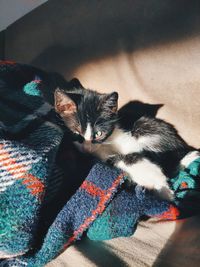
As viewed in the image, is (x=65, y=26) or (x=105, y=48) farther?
(x=65, y=26)

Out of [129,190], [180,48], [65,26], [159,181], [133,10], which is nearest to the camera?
[129,190]

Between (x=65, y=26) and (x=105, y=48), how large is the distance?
0.88ft

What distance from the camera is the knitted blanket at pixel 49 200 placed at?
938mm

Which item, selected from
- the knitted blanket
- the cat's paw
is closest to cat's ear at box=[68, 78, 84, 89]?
the knitted blanket

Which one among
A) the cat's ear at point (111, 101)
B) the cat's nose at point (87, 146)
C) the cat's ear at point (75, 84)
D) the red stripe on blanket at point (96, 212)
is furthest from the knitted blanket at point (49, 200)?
the cat's ear at point (75, 84)

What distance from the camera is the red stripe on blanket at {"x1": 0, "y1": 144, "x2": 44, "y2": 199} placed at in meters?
0.99

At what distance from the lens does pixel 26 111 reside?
137cm

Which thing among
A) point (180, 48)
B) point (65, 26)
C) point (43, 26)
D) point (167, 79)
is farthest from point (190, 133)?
point (43, 26)

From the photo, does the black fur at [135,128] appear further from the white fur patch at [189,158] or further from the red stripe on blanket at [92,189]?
the red stripe on blanket at [92,189]

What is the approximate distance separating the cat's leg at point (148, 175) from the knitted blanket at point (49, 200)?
48 mm

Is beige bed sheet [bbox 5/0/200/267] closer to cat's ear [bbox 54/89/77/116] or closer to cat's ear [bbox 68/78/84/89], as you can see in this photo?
cat's ear [bbox 68/78/84/89]

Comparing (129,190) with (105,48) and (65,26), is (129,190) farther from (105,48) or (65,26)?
(65,26)

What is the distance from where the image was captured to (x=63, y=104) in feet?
4.85

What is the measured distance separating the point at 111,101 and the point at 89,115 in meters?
0.13
